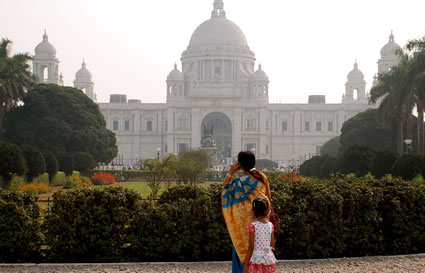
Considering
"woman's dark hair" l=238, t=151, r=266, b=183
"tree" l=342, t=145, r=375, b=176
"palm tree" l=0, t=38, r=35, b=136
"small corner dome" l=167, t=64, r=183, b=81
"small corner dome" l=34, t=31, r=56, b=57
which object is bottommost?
"woman's dark hair" l=238, t=151, r=266, b=183

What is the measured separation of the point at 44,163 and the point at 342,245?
22666 mm

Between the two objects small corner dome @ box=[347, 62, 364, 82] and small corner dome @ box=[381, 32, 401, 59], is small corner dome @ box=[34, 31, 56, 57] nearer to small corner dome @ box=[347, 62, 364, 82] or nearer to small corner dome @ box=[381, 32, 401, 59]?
small corner dome @ box=[347, 62, 364, 82]

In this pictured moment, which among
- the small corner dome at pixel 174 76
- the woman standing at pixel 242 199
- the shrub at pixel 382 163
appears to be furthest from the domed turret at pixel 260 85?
the woman standing at pixel 242 199

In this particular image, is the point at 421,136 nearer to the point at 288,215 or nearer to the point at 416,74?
the point at 416,74

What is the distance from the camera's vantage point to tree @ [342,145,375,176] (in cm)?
3272

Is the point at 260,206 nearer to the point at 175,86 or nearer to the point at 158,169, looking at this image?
the point at 158,169

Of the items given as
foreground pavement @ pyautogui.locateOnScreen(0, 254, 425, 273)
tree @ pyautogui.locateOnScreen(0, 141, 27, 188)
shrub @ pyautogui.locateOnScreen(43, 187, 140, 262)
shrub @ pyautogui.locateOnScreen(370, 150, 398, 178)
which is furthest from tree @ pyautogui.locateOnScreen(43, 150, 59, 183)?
foreground pavement @ pyautogui.locateOnScreen(0, 254, 425, 273)

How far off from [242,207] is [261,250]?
63cm

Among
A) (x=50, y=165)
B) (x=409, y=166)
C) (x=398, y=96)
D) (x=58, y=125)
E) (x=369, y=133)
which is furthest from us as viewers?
(x=369, y=133)

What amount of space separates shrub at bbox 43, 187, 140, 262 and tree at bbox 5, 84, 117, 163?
2985cm

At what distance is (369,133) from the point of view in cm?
4909

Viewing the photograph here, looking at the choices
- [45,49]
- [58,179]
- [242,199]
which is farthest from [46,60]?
[242,199]

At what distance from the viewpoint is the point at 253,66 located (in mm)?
106750

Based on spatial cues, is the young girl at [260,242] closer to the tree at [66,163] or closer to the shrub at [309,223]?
the shrub at [309,223]
